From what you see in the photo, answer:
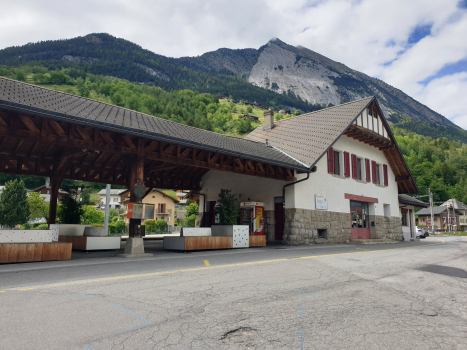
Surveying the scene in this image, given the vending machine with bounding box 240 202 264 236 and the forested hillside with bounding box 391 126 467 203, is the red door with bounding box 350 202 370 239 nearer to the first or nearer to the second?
the vending machine with bounding box 240 202 264 236

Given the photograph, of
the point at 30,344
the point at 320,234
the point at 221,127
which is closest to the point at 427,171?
the point at 221,127

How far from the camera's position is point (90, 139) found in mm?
10320

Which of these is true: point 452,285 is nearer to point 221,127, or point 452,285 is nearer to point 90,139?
point 90,139

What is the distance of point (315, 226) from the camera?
726 inches

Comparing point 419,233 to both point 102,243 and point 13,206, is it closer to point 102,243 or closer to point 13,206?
point 102,243

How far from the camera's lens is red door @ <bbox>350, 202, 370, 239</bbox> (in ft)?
71.6

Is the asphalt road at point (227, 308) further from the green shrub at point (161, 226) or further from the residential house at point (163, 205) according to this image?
the residential house at point (163, 205)

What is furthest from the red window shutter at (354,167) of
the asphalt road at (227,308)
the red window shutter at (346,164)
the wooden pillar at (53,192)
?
the wooden pillar at (53,192)

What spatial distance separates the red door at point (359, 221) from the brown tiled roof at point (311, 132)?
5.41 m

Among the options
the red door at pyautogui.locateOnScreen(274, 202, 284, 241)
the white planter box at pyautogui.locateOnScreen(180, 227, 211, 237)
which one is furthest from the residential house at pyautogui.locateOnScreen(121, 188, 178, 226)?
the white planter box at pyautogui.locateOnScreen(180, 227, 211, 237)

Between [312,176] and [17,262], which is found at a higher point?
[312,176]

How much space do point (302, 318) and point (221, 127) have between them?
101 metres

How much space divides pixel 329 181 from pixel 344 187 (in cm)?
173

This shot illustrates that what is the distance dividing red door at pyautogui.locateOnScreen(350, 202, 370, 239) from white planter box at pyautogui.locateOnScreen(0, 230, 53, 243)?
→ 17.3 meters
